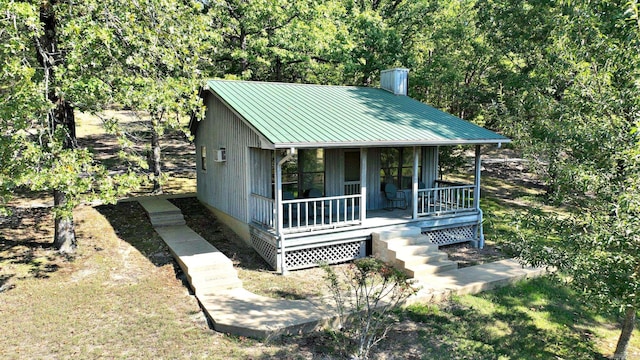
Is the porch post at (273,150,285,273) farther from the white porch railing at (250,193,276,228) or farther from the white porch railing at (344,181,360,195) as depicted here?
the white porch railing at (344,181,360,195)

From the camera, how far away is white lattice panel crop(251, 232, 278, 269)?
10398 millimetres

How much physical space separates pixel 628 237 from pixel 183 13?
9755 millimetres

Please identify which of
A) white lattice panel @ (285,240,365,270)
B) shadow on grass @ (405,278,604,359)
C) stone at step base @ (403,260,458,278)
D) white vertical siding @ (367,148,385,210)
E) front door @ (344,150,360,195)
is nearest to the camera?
shadow on grass @ (405,278,604,359)

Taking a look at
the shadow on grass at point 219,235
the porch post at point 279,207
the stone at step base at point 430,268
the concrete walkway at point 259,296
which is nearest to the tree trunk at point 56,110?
the concrete walkway at point 259,296

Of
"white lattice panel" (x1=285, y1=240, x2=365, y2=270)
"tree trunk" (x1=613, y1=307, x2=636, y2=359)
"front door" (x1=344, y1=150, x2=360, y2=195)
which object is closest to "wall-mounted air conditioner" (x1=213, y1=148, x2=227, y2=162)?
"front door" (x1=344, y1=150, x2=360, y2=195)

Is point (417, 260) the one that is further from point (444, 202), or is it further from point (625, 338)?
point (625, 338)

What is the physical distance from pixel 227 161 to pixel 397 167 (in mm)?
5466

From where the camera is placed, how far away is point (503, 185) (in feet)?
72.4

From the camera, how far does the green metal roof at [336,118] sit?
10.0 m

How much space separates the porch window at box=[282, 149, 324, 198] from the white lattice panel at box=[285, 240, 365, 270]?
212cm

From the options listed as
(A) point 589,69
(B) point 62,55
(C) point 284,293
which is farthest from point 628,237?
(B) point 62,55

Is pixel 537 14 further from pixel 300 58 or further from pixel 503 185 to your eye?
pixel 300 58

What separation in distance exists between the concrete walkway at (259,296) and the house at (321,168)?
1.51 metres

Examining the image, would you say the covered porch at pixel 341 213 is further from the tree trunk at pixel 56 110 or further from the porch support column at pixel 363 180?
the tree trunk at pixel 56 110
